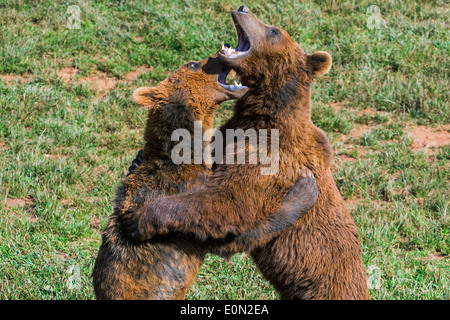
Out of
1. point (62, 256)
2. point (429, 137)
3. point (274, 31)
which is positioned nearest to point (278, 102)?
point (274, 31)

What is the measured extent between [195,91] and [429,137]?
14.9 feet

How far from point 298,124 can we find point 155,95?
3.87 feet

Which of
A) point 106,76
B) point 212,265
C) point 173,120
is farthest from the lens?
point 106,76

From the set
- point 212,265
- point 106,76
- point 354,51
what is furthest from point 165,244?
point 354,51

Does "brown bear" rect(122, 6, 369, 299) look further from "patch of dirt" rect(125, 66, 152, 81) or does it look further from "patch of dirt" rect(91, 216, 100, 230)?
"patch of dirt" rect(125, 66, 152, 81)

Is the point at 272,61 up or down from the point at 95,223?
up

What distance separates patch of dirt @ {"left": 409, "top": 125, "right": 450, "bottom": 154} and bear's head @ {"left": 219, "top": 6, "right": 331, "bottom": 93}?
12.4ft

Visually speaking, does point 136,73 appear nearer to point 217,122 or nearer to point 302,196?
point 217,122

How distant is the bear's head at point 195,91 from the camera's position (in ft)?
17.2

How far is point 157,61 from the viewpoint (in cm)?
979

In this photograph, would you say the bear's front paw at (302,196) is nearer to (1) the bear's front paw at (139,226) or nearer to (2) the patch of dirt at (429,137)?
(1) the bear's front paw at (139,226)

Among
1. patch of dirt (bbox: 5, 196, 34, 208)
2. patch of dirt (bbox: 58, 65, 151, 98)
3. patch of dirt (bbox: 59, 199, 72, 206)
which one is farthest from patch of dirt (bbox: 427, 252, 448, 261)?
patch of dirt (bbox: 58, 65, 151, 98)

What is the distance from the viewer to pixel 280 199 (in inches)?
195
